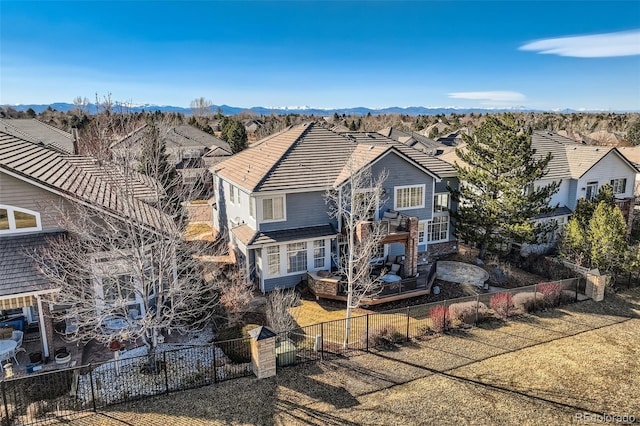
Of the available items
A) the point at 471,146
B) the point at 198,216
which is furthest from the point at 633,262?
the point at 198,216

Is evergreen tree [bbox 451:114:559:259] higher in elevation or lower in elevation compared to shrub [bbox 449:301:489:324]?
higher

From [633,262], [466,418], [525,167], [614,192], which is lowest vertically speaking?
[466,418]

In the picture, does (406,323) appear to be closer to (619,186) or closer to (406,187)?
(406,187)

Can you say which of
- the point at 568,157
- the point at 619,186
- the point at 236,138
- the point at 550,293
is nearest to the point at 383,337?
the point at 550,293

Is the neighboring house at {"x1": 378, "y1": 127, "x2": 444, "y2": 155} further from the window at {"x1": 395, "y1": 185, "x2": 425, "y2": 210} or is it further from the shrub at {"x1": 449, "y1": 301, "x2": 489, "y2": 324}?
the shrub at {"x1": 449, "y1": 301, "x2": 489, "y2": 324}

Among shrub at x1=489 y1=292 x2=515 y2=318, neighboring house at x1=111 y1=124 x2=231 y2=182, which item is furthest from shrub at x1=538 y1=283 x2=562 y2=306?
neighboring house at x1=111 y1=124 x2=231 y2=182

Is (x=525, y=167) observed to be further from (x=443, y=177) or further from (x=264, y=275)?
(x=264, y=275)
